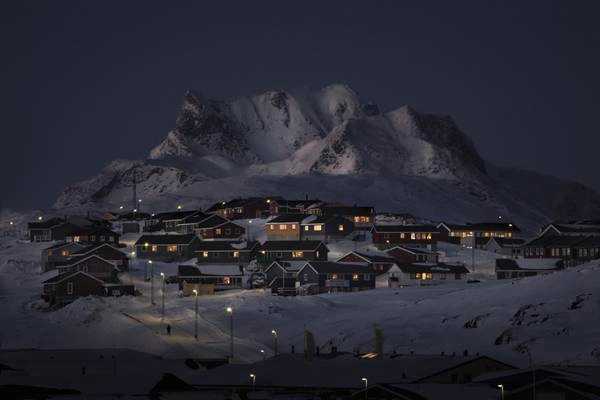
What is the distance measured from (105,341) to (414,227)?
185 ft

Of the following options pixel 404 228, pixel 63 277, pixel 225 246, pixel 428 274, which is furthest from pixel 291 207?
pixel 63 277

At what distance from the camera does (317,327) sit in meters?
88.0

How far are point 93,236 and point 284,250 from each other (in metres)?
25.6

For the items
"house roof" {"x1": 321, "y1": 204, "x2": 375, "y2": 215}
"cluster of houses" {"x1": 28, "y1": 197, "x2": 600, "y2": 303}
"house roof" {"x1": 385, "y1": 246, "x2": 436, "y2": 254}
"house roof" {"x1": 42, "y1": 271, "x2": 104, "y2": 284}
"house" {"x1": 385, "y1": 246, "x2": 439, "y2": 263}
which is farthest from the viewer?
"house roof" {"x1": 321, "y1": 204, "x2": 375, "y2": 215}

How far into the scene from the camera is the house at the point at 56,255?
408 ft

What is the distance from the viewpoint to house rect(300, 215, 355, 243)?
454ft

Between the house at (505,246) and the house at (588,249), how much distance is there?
11.0 m

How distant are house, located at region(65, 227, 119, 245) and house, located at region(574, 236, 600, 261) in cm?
4782

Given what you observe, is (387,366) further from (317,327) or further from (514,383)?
(317,327)

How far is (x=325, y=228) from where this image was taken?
138500 mm

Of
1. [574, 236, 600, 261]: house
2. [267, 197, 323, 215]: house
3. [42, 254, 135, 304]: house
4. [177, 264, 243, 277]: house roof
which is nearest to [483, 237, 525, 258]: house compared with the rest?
[574, 236, 600, 261]: house

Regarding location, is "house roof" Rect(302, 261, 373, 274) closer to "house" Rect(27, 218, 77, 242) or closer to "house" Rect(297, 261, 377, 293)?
"house" Rect(297, 261, 377, 293)

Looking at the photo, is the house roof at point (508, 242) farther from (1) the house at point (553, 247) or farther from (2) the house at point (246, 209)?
(2) the house at point (246, 209)

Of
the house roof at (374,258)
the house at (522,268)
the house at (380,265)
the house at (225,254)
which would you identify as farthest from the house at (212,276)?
the house at (522,268)
